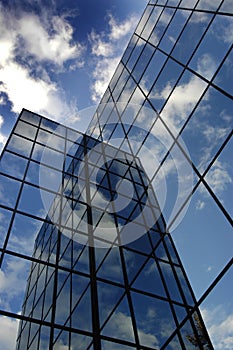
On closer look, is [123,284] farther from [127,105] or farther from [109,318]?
[127,105]

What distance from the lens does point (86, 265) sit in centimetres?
1230

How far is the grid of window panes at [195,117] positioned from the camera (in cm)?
901

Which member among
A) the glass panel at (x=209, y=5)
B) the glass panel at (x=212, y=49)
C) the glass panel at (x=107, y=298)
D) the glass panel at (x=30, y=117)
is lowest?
the glass panel at (x=107, y=298)

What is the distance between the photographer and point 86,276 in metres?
11.7

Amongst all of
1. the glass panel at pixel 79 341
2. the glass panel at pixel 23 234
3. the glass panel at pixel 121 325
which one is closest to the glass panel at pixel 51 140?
the glass panel at pixel 23 234

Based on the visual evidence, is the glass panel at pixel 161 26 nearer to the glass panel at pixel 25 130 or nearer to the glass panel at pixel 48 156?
the glass panel at pixel 48 156

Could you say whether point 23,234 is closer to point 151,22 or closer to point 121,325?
point 121,325

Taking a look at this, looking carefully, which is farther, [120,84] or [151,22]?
[120,84]

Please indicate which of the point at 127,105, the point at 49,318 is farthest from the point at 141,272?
the point at 127,105

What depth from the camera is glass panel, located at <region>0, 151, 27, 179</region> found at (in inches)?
599

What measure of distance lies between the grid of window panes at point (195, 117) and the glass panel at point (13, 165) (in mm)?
5617

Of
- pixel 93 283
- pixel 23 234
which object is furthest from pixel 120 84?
pixel 93 283

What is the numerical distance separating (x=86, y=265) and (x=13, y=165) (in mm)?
6545

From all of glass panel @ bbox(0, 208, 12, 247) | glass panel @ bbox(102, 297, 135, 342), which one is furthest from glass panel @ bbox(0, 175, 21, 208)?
glass panel @ bbox(102, 297, 135, 342)
